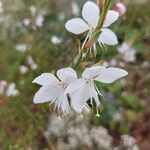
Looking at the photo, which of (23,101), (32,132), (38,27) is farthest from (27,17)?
(32,132)

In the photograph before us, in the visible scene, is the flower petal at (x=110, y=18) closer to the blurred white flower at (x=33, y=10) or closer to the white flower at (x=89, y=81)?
the white flower at (x=89, y=81)

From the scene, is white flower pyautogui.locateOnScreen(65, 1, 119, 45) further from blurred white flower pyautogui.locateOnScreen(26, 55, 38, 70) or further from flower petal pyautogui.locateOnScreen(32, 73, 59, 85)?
blurred white flower pyautogui.locateOnScreen(26, 55, 38, 70)

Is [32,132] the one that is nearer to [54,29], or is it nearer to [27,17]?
[27,17]

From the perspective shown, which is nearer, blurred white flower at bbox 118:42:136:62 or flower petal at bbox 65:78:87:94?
flower petal at bbox 65:78:87:94

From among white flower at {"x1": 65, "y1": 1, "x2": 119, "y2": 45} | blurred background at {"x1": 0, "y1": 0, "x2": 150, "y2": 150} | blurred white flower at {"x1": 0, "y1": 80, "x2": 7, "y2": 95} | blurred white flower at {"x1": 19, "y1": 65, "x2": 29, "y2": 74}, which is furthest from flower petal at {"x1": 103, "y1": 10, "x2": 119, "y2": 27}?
blurred white flower at {"x1": 19, "y1": 65, "x2": 29, "y2": 74}

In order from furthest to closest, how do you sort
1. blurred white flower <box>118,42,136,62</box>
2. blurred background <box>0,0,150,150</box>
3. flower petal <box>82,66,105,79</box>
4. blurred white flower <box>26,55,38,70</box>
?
blurred white flower <box>118,42,136,62</box>
blurred white flower <box>26,55,38,70</box>
blurred background <box>0,0,150,150</box>
flower petal <box>82,66,105,79</box>

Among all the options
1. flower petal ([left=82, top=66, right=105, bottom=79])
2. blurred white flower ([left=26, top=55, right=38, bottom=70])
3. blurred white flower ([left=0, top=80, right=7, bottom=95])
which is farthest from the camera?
blurred white flower ([left=26, top=55, right=38, bottom=70])
